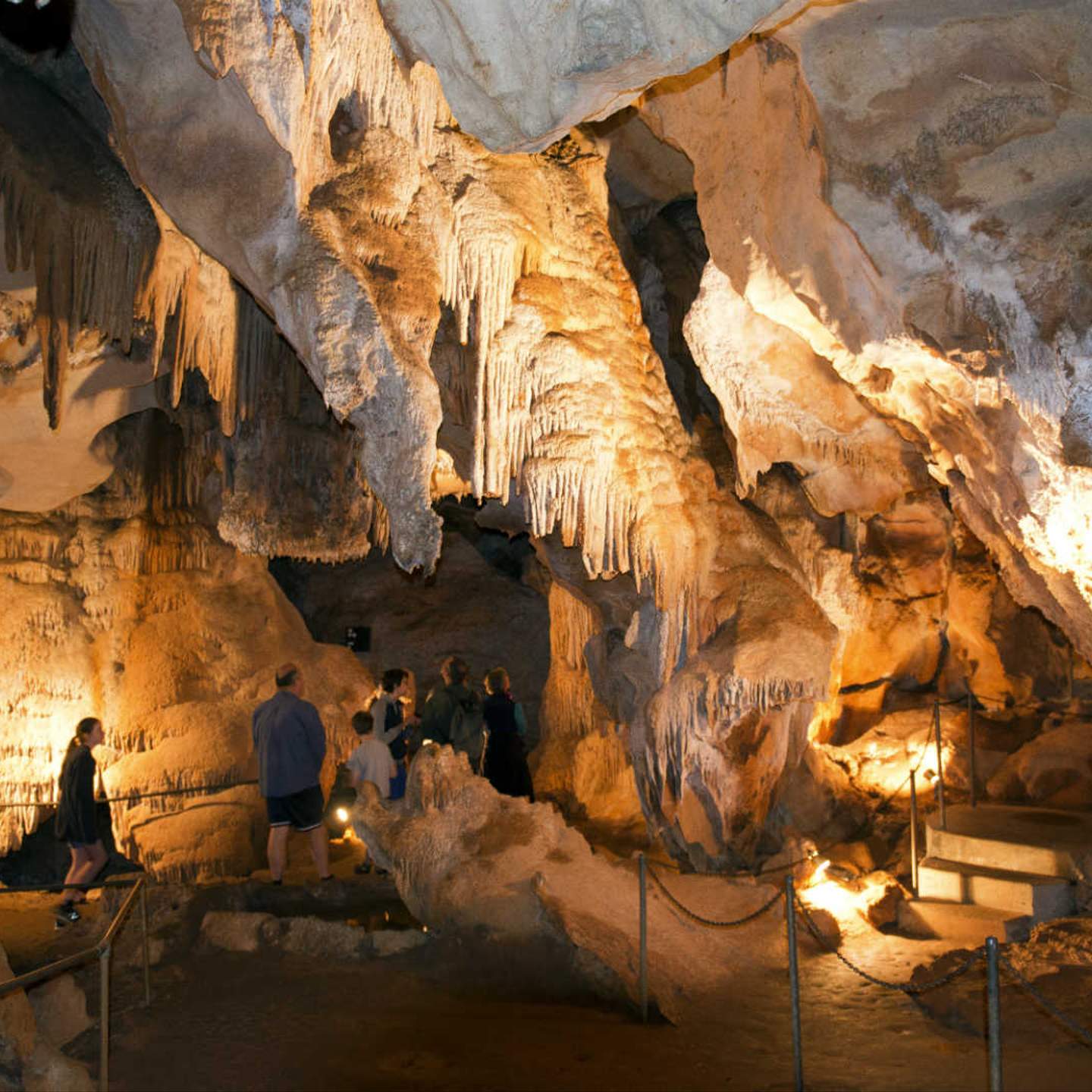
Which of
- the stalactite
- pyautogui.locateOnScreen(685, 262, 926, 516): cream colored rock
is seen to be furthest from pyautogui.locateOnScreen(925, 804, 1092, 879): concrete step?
the stalactite

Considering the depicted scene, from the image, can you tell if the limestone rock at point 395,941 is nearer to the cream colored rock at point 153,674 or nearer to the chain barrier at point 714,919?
the chain barrier at point 714,919

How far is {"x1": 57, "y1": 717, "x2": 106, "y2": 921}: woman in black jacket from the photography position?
23.8 feet

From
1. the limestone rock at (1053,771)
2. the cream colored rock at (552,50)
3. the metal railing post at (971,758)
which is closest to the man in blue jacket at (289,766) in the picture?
the cream colored rock at (552,50)

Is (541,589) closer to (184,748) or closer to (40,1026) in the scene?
(184,748)

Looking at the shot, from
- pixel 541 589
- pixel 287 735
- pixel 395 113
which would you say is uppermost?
pixel 395 113

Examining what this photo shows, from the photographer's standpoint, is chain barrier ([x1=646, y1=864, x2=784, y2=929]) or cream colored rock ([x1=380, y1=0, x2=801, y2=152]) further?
chain barrier ([x1=646, y1=864, x2=784, y2=929])

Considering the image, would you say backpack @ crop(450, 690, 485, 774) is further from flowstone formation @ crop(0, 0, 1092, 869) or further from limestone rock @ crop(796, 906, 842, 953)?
limestone rock @ crop(796, 906, 842, 953)

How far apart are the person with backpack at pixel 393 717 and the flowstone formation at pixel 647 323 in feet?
4.38

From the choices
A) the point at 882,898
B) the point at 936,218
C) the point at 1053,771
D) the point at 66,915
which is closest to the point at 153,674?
the point at 66,915

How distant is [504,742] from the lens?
7879 mm

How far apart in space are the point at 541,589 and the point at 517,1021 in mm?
8305

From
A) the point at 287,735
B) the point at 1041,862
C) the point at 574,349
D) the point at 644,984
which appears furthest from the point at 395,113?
the point at 1041,862

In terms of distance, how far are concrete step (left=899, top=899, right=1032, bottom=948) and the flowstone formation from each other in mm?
1599

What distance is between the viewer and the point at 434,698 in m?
7.90
